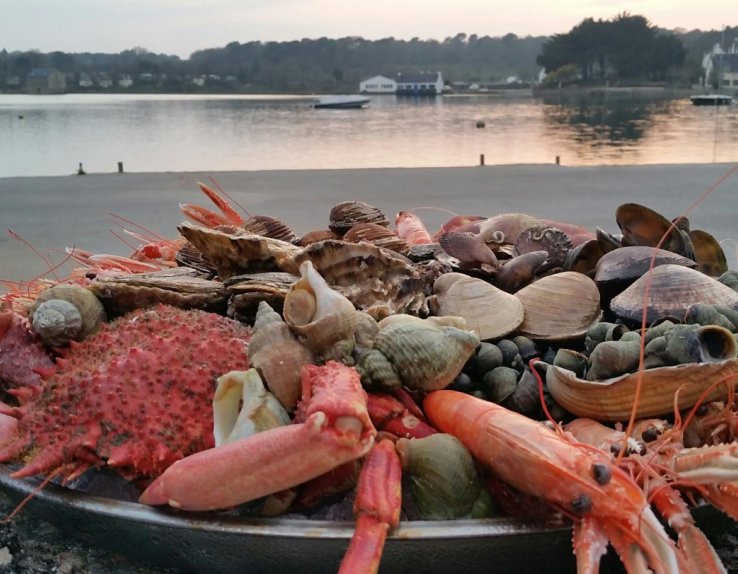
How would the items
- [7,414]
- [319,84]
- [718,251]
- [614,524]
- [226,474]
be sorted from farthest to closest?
[319,84] < [718,251] < [7,414] < [226,474] < [614,524]

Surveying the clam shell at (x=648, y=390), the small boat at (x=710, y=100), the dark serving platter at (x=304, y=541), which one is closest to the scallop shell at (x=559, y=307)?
the clam shell at (x=648, y=390)

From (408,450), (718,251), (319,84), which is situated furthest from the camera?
(319,84)

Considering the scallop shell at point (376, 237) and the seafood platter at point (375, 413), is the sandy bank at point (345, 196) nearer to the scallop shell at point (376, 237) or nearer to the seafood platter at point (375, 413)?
the scallop shell at point (376, 237)

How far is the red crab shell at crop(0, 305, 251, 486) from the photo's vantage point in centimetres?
137

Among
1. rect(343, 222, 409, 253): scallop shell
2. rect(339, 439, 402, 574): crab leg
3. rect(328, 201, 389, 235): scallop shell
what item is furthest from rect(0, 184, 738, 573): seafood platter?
rect(328, 201, 389, 235): scallop shell

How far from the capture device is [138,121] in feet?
116

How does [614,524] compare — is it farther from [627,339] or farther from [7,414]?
[7,414]

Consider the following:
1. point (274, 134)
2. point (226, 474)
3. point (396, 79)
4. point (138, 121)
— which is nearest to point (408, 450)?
point (226, 474)

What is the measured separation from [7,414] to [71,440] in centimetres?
27

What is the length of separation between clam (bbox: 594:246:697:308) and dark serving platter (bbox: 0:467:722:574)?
740 millimetres

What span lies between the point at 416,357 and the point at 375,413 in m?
0.14

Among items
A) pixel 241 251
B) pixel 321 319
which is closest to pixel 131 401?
pixel 321 319

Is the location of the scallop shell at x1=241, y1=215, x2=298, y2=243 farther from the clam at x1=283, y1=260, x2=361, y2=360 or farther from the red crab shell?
the clam at x1=283, y1=260, x2=361, y2=360

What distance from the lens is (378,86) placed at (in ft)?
231
